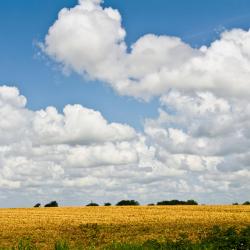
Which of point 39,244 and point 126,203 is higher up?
point 126,203

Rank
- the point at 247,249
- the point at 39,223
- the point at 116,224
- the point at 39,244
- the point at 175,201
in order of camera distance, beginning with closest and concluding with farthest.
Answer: the point at 247,249
the point at 39,244
the point at 116,224
the point at 39,223
the point at 175,201

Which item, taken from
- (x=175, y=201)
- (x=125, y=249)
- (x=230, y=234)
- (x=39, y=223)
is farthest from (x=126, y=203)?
(x=125, y=249)

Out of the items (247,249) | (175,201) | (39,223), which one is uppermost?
(175,201)

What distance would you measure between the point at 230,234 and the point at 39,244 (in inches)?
432

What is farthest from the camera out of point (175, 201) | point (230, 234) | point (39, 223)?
point (175, 201)

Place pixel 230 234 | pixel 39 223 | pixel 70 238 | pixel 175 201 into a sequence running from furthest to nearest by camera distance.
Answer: pixel 175 201, pixel 39 223, pixel 70 238, pixel 230 234

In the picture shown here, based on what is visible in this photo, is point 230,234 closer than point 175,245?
No

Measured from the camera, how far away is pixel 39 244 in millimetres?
27625

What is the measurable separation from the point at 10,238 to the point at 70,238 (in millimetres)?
3671

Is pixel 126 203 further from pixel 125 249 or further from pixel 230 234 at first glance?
pixel 125 249

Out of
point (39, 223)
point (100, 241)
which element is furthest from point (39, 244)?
point (39, 223)

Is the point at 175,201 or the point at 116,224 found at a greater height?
the point at 175,201

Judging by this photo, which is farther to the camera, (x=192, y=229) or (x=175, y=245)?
(x=192, y=229)

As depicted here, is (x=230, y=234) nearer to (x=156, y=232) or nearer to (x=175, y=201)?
(x=156, y=232)
